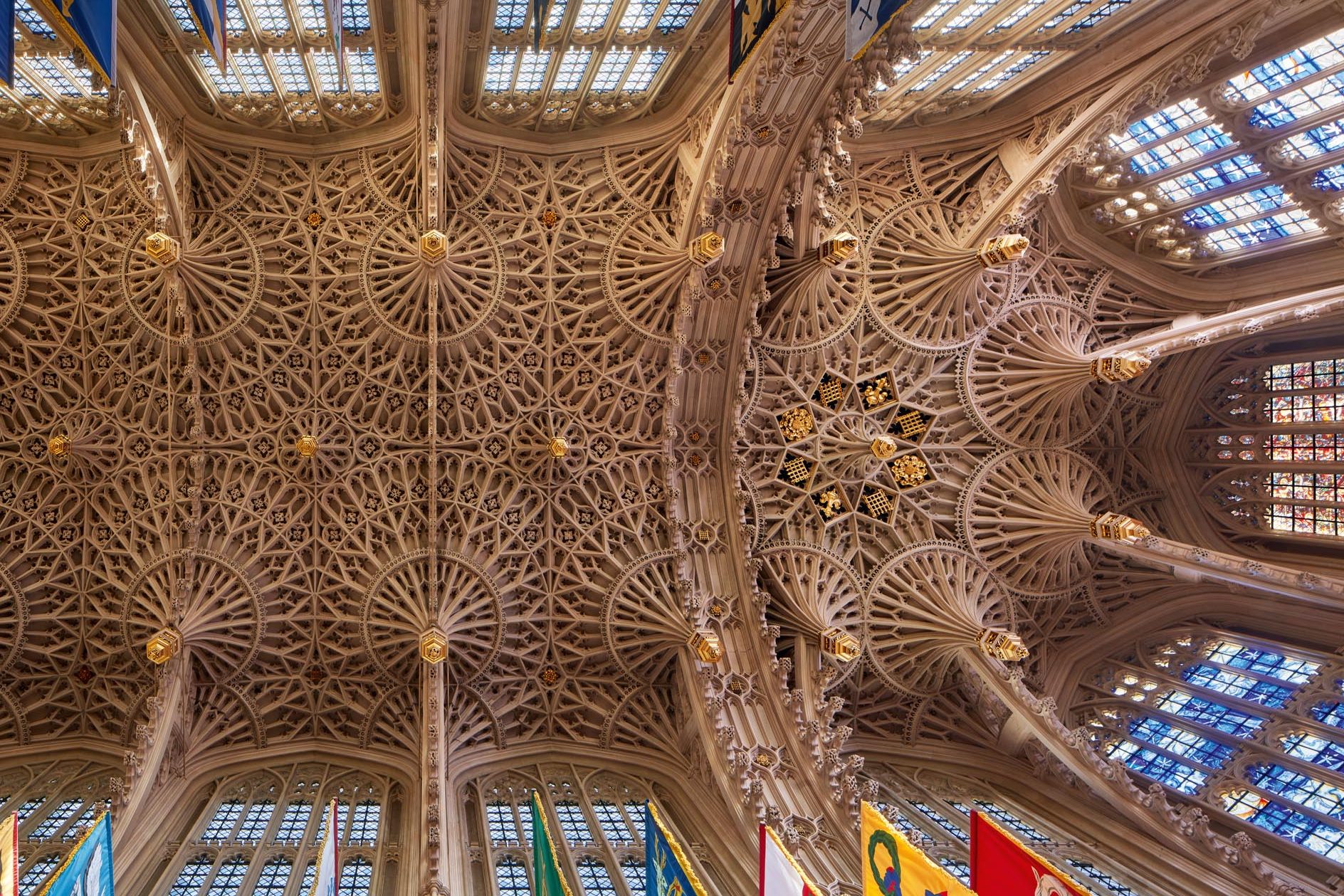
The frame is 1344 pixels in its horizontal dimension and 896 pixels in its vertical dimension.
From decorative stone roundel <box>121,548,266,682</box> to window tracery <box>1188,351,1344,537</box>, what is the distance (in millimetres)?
22946

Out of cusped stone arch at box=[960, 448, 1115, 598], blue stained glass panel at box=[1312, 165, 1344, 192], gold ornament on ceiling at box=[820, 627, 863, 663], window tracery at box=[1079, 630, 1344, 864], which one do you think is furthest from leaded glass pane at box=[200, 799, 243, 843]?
blue stained glass panel at box=[1312, 165, 1344, 192]

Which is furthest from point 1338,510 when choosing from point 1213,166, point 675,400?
point 675,400

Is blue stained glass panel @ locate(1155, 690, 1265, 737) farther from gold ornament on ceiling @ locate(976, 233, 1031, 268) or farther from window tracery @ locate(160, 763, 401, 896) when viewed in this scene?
window tracery @ locate(160, 763, 401, 896)

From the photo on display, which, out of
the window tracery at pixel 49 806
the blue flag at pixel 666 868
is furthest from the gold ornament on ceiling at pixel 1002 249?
the window tracery at pixel 49 806

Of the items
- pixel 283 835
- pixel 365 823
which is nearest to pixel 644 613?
pixel 365 823

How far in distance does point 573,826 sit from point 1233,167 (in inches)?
752

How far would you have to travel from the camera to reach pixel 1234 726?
18.8 metres

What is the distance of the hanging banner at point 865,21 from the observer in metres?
10.6

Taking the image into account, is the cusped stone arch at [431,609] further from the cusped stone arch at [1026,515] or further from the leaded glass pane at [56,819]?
the cusped stone arch at [1026,515]

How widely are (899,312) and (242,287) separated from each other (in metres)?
14.9

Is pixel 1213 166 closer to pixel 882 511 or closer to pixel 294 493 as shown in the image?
pixel 882 511

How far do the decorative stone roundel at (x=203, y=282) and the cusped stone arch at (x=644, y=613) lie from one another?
10571mm

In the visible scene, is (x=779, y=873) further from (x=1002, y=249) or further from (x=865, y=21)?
(x=1002, y=249)

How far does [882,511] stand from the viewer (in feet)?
74.4
